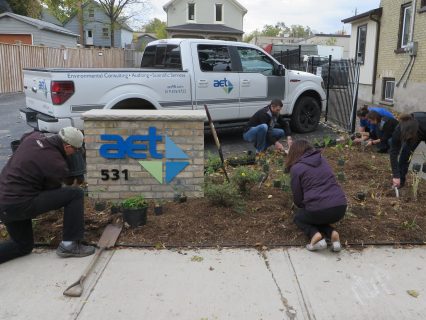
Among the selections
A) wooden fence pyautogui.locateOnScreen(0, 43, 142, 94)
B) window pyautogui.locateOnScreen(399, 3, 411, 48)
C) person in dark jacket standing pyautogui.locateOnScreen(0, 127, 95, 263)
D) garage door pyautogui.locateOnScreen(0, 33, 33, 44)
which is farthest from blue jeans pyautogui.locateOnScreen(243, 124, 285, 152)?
garage door pyautogui.locateOnScreen(0, 33, 33, 44)

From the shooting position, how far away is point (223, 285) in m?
3.62

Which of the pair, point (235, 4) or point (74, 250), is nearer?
point (74, 250)

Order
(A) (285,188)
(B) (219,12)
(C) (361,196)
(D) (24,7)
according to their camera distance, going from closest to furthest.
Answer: (C) (361,196) → (A) (285,188) → (D) (24,7) → (B) (219,12)

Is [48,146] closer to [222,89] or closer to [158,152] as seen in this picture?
[158,152]

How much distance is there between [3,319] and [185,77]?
5662mm

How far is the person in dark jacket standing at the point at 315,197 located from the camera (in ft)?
13.6

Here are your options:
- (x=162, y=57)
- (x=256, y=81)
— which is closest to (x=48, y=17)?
(x=162, y=57)

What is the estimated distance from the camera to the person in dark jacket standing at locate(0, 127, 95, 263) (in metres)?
3.81

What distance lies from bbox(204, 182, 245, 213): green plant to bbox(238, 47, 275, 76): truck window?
440 centimetres

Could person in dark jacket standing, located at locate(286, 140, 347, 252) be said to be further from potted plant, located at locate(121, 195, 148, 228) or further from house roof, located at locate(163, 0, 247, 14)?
house roof, located at locate(163, 0, 247, 14)

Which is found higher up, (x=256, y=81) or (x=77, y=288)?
(x=256, y=81)

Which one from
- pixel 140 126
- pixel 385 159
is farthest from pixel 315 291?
pixel 385 159

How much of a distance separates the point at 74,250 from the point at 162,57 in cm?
558

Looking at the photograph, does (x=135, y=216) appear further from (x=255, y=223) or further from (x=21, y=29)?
(x=21, y=29)
